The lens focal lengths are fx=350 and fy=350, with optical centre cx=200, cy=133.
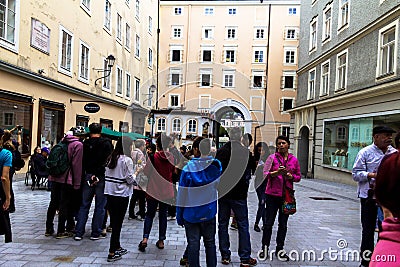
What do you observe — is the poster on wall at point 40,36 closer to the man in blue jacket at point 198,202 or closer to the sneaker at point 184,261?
the sneaker at point 184,261

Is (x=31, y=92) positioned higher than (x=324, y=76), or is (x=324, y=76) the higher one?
(x=324, y=76)

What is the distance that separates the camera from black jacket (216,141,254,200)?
470cm

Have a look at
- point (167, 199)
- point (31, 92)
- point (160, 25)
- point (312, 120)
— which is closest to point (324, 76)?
point (312, 120)

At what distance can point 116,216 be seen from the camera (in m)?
4.88

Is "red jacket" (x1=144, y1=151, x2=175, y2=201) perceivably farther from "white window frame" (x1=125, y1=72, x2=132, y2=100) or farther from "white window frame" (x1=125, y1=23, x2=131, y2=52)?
"white window frame" (x1=125, y1=23, x2=131, y2=52)

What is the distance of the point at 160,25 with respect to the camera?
125 feet

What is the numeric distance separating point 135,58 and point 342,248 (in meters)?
24.6

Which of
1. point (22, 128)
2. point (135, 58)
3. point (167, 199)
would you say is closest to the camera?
point (167, 199)

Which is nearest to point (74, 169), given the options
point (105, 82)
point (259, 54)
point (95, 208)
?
point (95, 208)

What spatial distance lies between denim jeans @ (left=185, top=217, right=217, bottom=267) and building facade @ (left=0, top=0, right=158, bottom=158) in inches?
253

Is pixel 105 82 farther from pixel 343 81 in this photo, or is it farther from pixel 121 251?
pixel 121 251

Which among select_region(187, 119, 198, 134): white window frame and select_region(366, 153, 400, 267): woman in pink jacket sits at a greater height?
select_region(187, 119, 198, 134): white window frame

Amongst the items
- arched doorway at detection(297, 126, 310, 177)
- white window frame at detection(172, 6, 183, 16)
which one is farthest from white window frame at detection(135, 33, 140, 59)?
arched doorway at detection(297, 126, 310, 177)

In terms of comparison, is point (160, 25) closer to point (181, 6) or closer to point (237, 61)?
point (181, 6)
